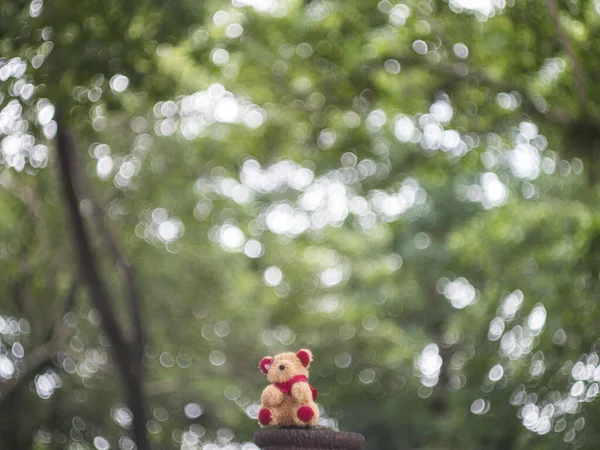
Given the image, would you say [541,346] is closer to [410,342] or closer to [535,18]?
[535,18]

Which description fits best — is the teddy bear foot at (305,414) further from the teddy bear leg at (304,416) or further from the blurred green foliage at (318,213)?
the blurred green foliage at (318,213)

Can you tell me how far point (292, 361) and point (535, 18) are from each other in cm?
524

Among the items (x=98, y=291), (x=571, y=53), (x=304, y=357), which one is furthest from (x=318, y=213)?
(x=304, y=357)

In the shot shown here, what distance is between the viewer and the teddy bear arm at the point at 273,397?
3.96 meters

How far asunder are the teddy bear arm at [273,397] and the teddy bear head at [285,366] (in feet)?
0.18

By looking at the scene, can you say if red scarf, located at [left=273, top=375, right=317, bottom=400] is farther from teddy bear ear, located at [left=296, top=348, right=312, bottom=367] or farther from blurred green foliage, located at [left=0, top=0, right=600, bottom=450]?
blurred green foliage, located at [left=0, top=0, right=600, bottom=450]

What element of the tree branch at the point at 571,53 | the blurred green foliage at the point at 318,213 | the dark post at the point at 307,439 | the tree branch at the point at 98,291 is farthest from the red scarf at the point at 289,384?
the tree branch at the point at 98,291

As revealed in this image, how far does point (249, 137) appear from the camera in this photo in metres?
13.2

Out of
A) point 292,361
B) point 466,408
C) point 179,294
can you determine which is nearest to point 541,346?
point 466,408

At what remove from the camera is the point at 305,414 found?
3873 mm

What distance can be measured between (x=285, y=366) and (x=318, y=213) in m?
14.9

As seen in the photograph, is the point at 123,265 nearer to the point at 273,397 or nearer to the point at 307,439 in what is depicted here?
the point at 273,397

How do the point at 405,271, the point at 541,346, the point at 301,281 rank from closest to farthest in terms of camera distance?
the point at 541,346, the point at 301,281, the point at 405,271

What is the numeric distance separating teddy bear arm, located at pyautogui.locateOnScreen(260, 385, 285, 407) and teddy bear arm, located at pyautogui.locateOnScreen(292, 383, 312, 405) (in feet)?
0.20
